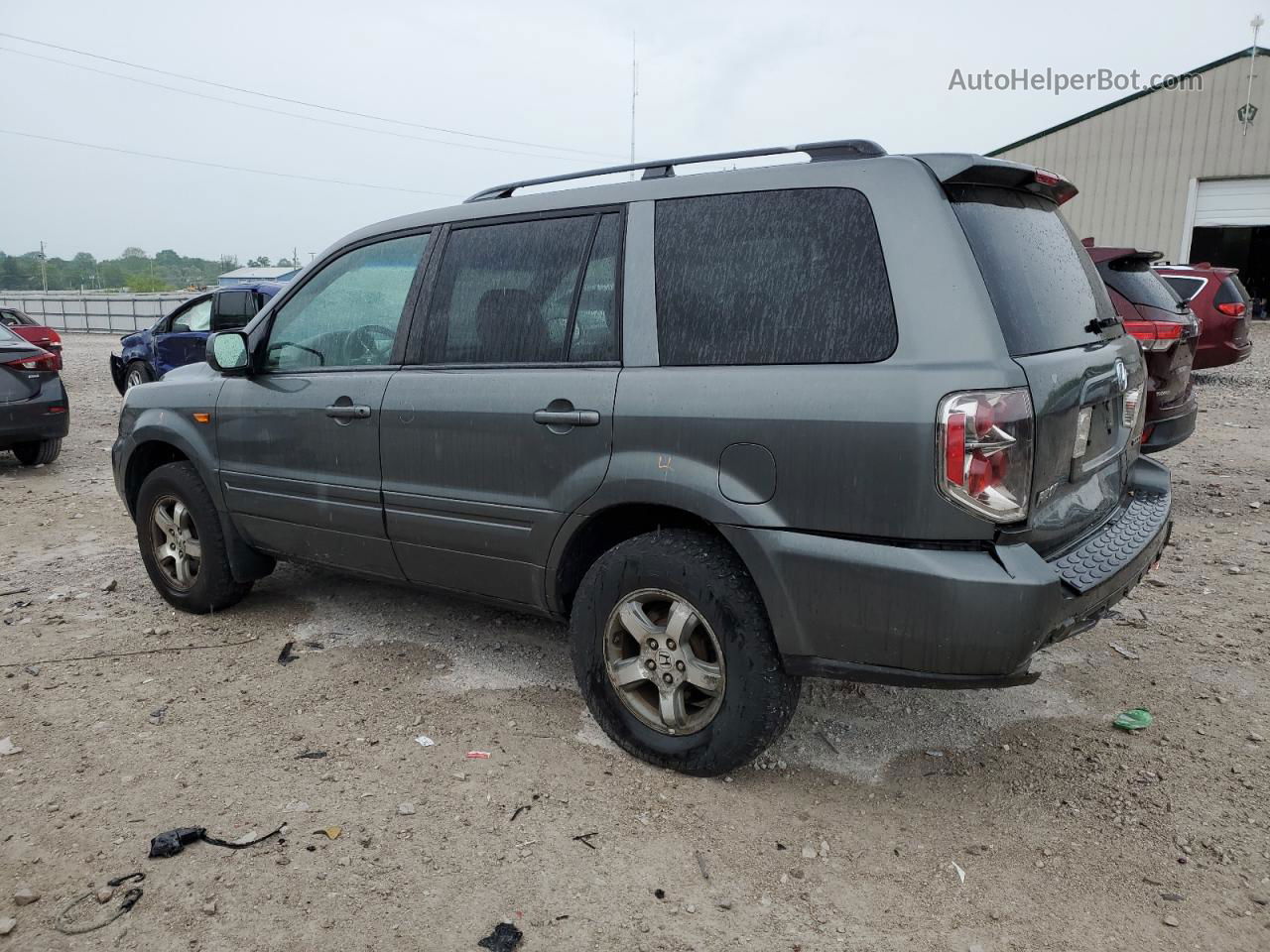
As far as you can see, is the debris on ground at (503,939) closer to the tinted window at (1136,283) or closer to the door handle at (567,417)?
the door handle at (567,417)

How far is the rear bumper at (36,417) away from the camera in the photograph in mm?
8625

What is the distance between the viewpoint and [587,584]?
3.24 m

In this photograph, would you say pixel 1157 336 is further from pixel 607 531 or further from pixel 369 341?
pixel 369 341

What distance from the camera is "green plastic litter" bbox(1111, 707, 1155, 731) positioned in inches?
137

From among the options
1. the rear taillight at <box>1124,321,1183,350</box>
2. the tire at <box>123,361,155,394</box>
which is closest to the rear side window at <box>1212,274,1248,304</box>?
the rear taillight at <box>1124,321,1183,350</box>

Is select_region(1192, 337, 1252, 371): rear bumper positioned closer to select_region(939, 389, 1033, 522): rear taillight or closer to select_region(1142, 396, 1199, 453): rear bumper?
select_region(1142, 396, 1199, 453): rear bumper

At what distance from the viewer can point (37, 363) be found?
8938mm

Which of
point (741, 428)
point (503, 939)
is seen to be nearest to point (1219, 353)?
point (741, 428)

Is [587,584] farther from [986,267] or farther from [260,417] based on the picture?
[260,417]

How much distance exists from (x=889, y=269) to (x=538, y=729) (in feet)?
6.64

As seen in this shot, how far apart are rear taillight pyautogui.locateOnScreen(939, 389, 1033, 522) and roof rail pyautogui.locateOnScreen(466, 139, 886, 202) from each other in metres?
0.84

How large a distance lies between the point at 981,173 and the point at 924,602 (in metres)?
1.26

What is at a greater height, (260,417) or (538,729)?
(260,417)

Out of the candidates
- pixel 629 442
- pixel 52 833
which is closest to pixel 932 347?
pixel 629 442
